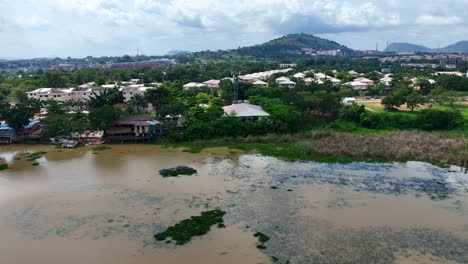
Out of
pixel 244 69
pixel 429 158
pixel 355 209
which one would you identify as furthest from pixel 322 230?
pixel 244 69

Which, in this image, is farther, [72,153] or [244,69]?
[244,69]

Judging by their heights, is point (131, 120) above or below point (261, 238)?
above

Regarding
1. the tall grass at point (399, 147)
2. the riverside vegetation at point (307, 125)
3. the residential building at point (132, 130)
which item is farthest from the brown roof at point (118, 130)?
the tall grass at point (399, 147)

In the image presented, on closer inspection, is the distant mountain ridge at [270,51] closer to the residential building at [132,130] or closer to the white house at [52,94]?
the white house at [52,94]

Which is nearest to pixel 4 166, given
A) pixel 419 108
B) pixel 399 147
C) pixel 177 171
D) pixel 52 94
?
pixel 177 171

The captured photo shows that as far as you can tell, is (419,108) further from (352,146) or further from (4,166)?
(4,166)

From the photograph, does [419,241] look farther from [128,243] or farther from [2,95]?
[2,95]

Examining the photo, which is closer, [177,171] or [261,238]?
[261,238]
